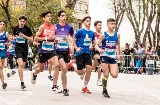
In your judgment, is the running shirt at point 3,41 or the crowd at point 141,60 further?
the crowd at point 141,60

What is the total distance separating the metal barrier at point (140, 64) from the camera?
25.9 m

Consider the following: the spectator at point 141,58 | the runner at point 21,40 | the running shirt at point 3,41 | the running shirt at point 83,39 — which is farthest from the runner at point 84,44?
the spectator at point 141,58

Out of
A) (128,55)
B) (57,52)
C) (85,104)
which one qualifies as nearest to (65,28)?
(57,52)

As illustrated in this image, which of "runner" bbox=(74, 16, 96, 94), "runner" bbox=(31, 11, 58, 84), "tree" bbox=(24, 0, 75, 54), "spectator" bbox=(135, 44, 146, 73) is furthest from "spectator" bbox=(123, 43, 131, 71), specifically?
"runner" bbox=(31, 11, 58, 84)

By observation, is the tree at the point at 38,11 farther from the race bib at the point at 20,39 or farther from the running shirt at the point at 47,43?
the running shirt at the point at 47,43

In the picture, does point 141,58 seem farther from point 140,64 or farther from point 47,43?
point 47,43

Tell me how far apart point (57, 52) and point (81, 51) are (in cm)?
84

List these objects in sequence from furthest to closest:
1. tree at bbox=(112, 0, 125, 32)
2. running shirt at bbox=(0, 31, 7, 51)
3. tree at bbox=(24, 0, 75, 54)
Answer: tree at bbox=(112, 0, 125, 32), tree at bbox=(24, 0, 75, 54), running shirt at bbox=(0, 31, 7, 51)

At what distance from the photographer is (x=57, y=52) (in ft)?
39.3

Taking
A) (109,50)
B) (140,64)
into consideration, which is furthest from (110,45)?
(140,64)

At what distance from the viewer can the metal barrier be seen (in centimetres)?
2588

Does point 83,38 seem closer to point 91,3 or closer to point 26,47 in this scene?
point 26,47

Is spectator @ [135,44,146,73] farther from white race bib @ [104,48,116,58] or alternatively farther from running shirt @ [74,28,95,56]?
white race bib @ [104,48,116,58]

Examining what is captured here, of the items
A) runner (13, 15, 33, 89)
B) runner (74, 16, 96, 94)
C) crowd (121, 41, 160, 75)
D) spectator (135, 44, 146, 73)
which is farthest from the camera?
spectator (135, 44, 146, 73)
